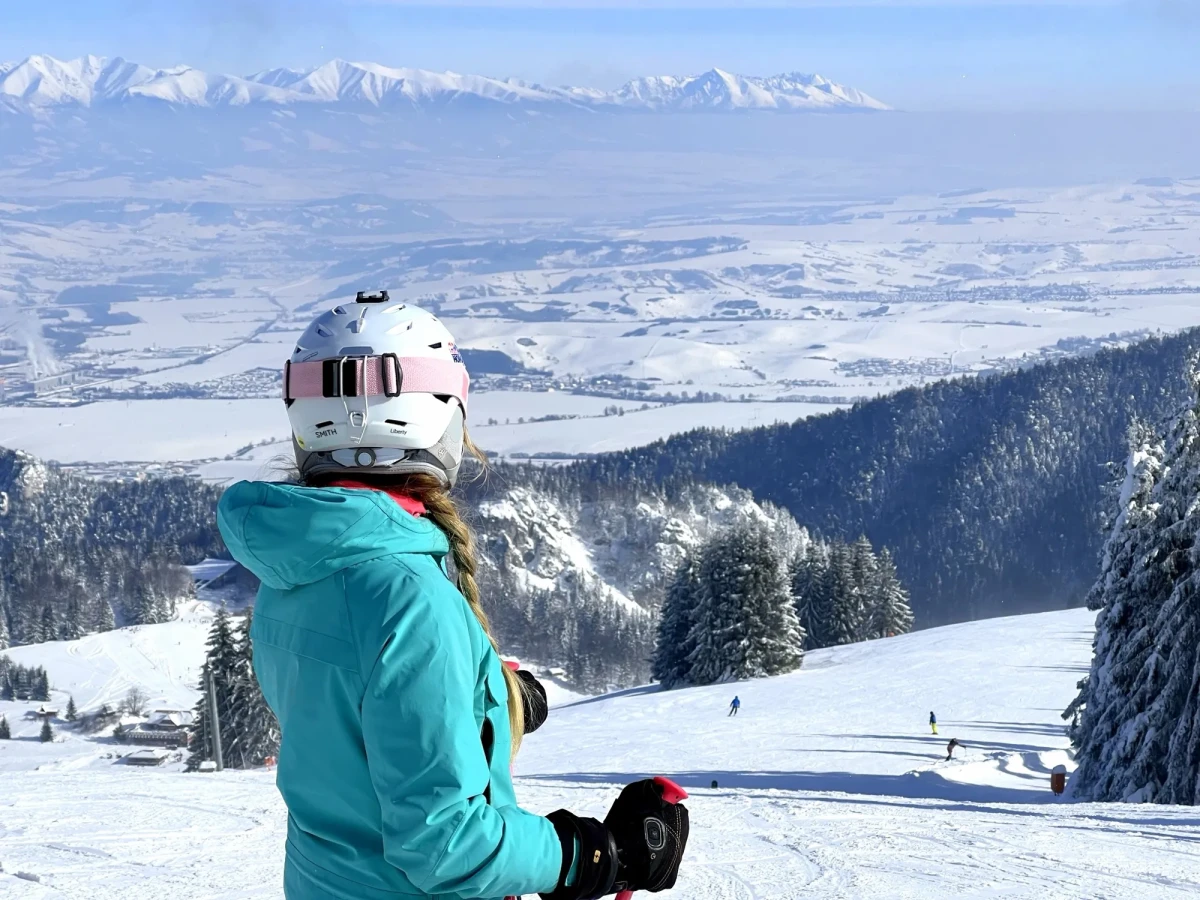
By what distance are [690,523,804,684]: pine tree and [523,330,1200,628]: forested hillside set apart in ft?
300

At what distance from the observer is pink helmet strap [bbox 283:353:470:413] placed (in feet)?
9.85

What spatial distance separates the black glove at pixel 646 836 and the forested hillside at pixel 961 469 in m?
135

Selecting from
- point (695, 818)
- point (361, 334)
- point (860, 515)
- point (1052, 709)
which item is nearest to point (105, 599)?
point (860, 515)

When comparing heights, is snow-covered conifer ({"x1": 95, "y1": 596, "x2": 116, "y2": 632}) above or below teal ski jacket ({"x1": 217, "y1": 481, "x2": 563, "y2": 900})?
below

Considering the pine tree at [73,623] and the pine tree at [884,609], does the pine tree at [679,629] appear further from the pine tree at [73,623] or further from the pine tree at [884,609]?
the pine tree at [73,623]

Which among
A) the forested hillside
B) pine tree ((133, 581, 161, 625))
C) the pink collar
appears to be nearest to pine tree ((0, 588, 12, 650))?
pine tree ((133, 581, 161, 625))

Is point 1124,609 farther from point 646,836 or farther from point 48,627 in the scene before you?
point 48,627

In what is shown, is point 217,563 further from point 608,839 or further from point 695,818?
point 608,839

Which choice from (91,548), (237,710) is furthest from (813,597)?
(91,548)

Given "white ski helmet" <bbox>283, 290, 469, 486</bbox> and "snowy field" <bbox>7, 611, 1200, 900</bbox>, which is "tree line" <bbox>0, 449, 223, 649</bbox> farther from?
"white ski helmet" <bbox>283, 290, 469, 486</bbox>

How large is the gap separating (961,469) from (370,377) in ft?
559

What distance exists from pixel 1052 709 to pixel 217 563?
112 meters

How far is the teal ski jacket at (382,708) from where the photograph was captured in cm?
261

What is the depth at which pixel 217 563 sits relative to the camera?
436 ft
